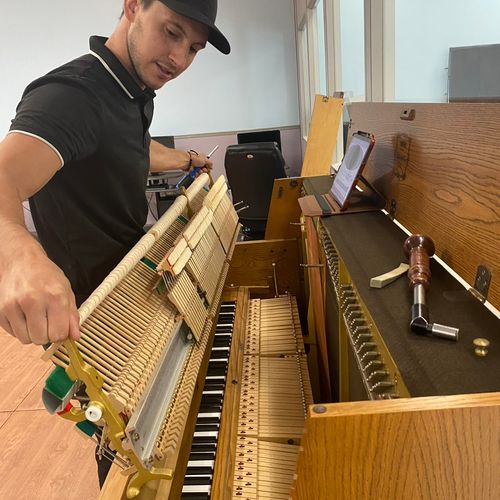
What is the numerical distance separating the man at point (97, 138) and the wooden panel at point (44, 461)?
864mm

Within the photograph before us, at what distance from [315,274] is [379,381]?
97cm

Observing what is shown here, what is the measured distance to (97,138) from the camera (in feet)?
4.03

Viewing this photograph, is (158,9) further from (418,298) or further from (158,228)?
(418,298)

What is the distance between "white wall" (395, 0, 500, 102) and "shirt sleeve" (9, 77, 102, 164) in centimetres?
148

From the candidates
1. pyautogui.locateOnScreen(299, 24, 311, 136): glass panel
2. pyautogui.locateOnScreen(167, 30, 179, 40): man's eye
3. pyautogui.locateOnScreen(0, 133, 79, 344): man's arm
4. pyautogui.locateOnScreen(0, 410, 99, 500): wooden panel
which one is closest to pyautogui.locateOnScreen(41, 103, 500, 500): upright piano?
pyautogui.locateOnScreen(0, 133, 79, 344): man's arm

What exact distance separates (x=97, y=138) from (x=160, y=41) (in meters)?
0.36

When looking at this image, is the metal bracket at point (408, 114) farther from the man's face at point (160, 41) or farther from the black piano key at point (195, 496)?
the black piano key at point (195, 496)

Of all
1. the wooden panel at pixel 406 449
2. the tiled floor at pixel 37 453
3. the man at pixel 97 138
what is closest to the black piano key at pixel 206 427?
the man at pixel 97 138

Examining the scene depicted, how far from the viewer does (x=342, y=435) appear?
1.82ft

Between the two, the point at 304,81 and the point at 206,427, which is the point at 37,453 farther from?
the point at 304,81

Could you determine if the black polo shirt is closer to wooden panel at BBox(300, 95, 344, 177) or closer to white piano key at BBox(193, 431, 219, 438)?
white piano key at BBox(193, 431, 219, 438)

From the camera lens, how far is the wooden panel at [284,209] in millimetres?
2252

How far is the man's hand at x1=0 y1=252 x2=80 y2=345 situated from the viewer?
0.60 metres

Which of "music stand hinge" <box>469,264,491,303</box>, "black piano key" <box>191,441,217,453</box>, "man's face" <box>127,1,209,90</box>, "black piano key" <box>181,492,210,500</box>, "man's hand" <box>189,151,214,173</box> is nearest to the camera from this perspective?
"music stand hinge" <box>469,264,491,303</box>
